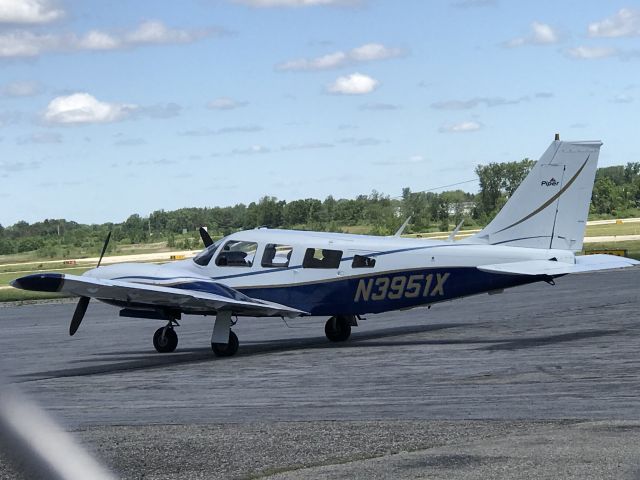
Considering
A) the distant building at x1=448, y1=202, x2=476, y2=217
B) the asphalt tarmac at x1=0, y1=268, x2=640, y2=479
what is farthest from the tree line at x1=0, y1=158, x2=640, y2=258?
the asphalt tarmac at x1=0, y1=268, x2=640, y2=479

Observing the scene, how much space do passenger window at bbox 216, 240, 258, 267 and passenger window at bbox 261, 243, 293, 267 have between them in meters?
0.29

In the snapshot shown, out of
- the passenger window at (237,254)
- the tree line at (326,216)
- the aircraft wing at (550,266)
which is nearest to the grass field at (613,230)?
the tree line at (326,216)

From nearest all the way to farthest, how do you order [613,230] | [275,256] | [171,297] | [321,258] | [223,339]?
[171,297]
[223,339]
[321,258]
[275,256]
[613,230]

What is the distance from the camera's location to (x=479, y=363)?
19.4 meters

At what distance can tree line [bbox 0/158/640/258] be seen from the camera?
253 feet

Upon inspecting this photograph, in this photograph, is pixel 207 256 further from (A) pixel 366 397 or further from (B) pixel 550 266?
(A) pixel 366 397

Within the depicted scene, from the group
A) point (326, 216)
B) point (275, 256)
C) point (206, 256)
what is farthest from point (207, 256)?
point (326, 216)

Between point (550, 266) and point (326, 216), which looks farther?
point (326, 216)

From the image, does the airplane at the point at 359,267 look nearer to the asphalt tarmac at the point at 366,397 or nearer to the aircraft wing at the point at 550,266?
the aircraft wing at the point at 550,266

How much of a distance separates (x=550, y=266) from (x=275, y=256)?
6003 mm

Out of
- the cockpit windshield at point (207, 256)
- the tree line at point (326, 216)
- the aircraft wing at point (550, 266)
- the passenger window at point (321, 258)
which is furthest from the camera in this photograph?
the tree line at point (326, 216)

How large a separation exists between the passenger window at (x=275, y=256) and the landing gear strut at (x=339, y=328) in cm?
191

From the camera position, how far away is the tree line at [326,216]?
253ft

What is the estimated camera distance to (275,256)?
947 inches
